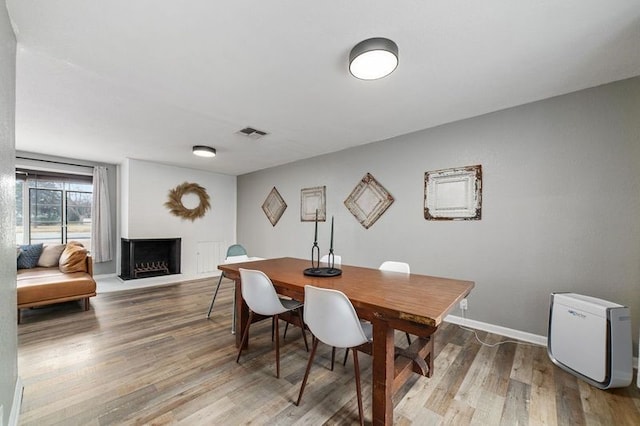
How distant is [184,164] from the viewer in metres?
5.02

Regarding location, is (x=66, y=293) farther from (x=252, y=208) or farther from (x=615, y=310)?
(x=615, y=310)

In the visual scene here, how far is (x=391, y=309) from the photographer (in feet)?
4.03

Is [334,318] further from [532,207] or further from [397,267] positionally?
[532,207]

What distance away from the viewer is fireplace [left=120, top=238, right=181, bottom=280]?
466 cm

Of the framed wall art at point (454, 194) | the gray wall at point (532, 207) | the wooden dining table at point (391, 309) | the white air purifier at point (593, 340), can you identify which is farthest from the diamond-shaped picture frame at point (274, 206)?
the white air purifier at point (593, 340)

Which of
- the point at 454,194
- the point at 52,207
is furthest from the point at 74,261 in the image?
the point at 454,194

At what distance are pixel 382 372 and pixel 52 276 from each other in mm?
4245

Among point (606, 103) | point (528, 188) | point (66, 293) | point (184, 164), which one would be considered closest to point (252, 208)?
point (184, 164)

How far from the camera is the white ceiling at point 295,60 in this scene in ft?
4.55

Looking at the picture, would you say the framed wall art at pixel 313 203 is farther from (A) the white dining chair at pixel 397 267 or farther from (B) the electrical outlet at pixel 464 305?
(B) the electrical outlet at pixel 464 305

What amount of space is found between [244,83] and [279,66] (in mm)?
413

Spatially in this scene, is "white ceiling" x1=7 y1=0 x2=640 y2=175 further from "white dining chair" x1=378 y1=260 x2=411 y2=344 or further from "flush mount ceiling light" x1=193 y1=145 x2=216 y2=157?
"white dining chair" x1=378 y1=260 x2=411 y2=344

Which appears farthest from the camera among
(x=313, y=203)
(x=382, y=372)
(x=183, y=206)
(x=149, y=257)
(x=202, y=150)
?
(x=183, y=206)

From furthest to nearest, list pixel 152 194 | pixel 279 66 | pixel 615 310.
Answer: pixel 152 194 → pixel 279 66 → pixel 615 310
